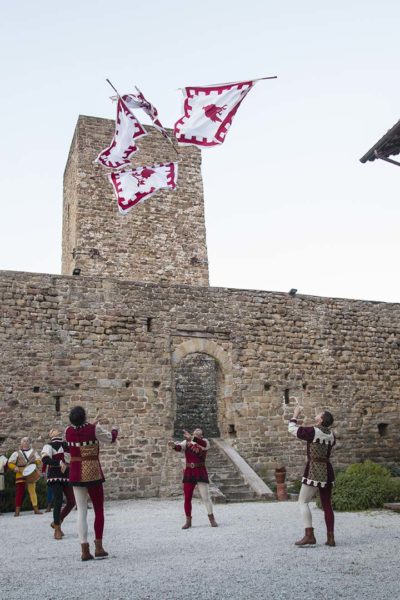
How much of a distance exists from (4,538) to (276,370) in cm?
832

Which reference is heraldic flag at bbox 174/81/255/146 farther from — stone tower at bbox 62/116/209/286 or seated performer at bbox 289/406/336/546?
stone tower at bbox 62/116/209/286

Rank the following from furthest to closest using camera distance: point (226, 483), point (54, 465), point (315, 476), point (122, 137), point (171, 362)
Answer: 1. point (171, 362)
2. point (226, 483)
3. point (122, 137)
4. point (54, 465)
5. point (315, 476)

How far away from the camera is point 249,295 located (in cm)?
1491

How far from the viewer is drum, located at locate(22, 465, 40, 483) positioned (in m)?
9.87

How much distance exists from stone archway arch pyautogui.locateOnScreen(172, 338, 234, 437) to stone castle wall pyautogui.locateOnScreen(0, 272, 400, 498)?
2 cm

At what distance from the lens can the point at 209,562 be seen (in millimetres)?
5441

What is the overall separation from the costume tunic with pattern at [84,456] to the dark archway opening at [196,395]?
32.5 feet

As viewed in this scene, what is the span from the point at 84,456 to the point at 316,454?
7.77 ft

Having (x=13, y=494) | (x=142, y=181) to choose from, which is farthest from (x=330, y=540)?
(x=142, y=181)

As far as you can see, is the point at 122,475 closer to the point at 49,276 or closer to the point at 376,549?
the point at 49,276

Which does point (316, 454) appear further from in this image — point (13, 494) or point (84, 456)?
point (13, 494)

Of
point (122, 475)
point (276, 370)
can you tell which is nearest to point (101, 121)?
point (276, 370)

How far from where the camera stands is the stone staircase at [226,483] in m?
11.4

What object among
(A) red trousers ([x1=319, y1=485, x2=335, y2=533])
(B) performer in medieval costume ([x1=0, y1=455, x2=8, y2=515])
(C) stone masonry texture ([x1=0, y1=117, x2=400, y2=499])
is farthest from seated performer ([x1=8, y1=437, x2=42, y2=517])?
(A) red trousers ([x1=319, y1=485, x2=335, y2=533])
